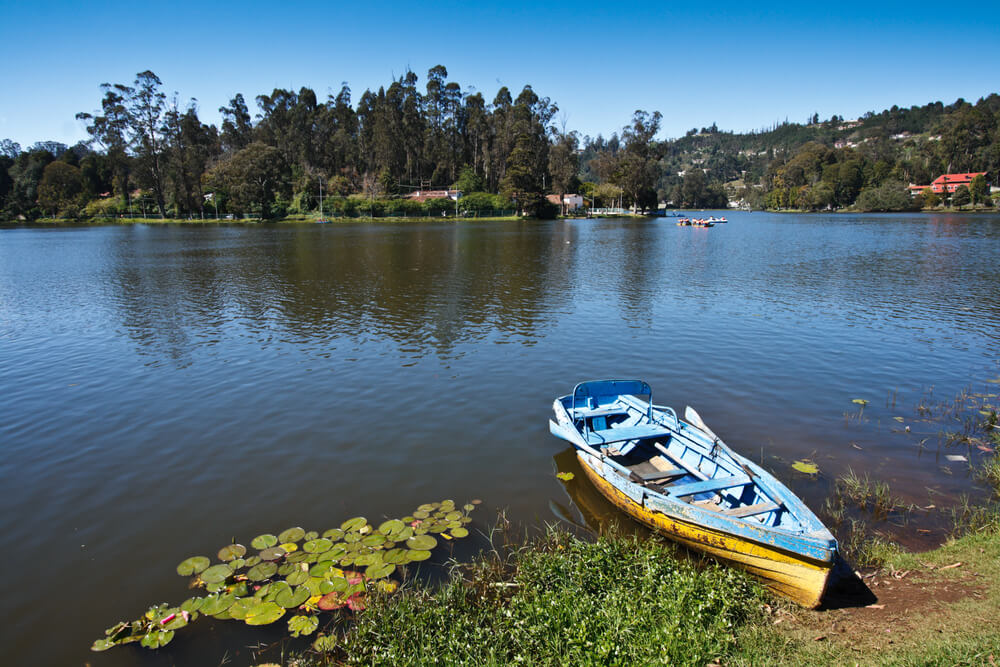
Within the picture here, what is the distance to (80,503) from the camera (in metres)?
9.88

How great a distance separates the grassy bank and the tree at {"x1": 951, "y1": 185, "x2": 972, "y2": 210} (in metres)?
163

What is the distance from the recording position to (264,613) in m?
6.83

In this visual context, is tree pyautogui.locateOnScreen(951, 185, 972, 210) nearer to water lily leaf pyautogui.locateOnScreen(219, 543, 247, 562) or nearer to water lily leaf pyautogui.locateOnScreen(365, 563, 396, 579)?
water lily leaf pyautogui.locateOnScreen(365, 563, 396, 579)

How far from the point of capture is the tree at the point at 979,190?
12544cm

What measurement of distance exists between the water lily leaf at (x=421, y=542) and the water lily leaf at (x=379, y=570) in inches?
21.7

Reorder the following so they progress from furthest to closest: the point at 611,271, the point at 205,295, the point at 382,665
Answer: the point at 611,271 → the point at 205,295 → the point at 382,665

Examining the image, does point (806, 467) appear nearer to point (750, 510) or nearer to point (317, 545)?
point (750, 510)

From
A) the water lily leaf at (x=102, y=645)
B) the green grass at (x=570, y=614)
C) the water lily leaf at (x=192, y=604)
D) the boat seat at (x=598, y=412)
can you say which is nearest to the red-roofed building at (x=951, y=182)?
the boat seat at (x=598, y=412)

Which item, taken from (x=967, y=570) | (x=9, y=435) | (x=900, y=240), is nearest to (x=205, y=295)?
(x=9, y=435)

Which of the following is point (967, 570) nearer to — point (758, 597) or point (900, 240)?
point (758, 597)

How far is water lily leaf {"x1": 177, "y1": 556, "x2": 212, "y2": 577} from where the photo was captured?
7840 millimetres

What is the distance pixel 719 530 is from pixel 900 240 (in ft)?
225

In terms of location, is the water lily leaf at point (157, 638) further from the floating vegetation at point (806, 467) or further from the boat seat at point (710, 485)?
the floating vegetation at point (806, 467)

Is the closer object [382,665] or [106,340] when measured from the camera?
[382,665]
